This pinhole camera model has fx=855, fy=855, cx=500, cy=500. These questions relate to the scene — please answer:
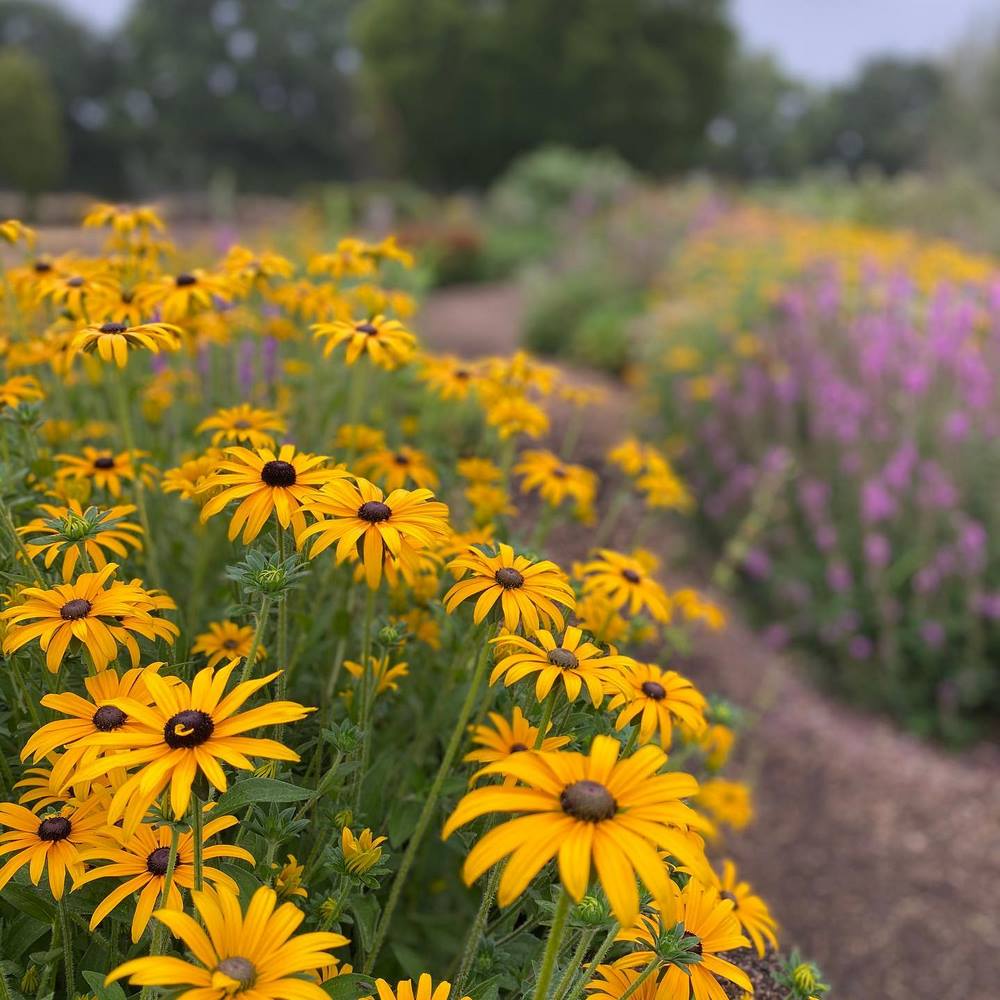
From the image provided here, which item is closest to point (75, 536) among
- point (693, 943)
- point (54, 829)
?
point (54, 829)

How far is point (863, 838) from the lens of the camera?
11.5 ft

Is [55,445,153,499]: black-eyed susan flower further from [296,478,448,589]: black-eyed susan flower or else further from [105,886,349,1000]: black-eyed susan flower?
[105,886,349,1000]: black-eyed susan flower

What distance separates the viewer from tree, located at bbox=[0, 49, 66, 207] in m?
26.1

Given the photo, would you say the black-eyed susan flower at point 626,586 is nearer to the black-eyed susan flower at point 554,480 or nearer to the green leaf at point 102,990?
the black-eyed susan flower at point 554,480

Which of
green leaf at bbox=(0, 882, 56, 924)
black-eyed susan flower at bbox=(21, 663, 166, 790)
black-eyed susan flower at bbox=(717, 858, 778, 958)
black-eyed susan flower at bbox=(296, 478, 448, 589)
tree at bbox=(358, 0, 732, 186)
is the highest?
tree at bbox=(358, 0, 732, 186)

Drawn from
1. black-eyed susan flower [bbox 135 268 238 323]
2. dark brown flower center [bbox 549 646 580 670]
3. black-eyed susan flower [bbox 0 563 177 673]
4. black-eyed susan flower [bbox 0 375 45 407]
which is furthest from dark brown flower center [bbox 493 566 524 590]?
black-eyed susan flower [bbox 0 375 45 407]

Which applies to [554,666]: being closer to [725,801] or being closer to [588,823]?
[588,823]

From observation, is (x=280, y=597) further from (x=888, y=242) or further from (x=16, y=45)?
(x=16, y=45)

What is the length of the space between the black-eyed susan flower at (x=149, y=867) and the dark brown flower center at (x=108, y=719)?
0.41 feet

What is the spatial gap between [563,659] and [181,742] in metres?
0.46

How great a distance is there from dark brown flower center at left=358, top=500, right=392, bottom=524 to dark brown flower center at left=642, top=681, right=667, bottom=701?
0.46 meters

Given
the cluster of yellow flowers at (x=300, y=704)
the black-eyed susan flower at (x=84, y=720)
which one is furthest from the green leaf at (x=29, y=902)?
the black-eyed susan flower at (x=84, y=720)

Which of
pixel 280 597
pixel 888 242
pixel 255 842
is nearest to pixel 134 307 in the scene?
pixel 280 597

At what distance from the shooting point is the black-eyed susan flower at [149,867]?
3.26ft
